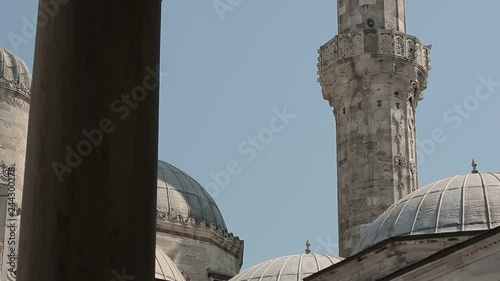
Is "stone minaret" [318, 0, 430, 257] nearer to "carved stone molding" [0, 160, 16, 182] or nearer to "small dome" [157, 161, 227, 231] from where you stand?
"small dome" [157, 161, 227, 231]

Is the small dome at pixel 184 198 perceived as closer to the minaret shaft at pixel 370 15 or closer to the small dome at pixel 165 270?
the small dome at pixel 165 270

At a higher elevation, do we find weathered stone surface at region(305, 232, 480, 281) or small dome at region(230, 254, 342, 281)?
small dome at region(230, 254, 342, 281)

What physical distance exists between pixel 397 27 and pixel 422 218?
13233 millimetres

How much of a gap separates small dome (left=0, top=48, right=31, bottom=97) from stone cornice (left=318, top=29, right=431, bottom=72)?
9567 mm

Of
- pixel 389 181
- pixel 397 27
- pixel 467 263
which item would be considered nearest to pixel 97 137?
pixel 467 263

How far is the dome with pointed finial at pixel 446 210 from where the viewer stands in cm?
1978

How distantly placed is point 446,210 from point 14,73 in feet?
32.9

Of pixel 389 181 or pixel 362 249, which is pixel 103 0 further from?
pixel 389 181

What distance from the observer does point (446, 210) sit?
20.0 metres

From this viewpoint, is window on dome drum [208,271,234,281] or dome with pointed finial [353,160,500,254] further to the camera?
window on dome drum [208,271,234,281]

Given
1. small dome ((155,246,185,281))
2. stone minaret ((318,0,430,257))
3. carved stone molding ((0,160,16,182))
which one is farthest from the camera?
stone minaret ((318,0,430,257))

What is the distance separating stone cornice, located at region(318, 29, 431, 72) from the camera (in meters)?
31.8

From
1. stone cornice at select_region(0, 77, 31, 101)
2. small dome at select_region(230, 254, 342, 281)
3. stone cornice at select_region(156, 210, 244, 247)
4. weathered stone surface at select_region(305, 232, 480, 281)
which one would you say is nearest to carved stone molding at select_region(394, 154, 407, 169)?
stone cornice at select_region(156, 210, 244, 247)

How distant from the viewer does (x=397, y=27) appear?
32.6 metres
